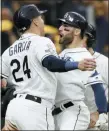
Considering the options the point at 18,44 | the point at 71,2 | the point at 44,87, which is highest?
the point at 71,2

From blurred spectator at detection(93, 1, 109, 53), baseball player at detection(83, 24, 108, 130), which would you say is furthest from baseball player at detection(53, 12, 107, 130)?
blurred spectator at detection(93, 1, 109, 53)

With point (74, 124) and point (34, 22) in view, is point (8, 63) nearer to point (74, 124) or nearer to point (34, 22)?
point (34, 22)

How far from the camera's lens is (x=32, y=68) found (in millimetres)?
6191

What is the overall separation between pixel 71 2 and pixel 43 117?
6.46 meters

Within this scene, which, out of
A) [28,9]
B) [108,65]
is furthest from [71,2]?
[28,9]

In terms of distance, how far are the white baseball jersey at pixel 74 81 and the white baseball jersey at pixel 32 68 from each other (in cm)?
25

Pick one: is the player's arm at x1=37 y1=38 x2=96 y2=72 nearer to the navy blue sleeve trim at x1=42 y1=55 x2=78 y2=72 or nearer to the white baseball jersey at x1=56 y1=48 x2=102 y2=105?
the navy blue sleeve trim at x1=42 y1=55 x2=78 y2=72

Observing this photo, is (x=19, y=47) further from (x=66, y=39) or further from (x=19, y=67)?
(x=66, y=39)

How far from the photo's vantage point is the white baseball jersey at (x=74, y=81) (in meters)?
6.52

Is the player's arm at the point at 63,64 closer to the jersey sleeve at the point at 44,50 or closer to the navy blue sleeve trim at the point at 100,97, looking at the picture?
the jersey sleeve at the point at 44,50

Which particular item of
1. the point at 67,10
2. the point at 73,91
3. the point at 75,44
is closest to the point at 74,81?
the point at 73,91

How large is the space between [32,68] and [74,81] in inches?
21.4

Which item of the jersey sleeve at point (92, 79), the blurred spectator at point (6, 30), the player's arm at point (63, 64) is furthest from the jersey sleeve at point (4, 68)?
the blurred spectator at point (6, 30)

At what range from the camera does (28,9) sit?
21.4ft
